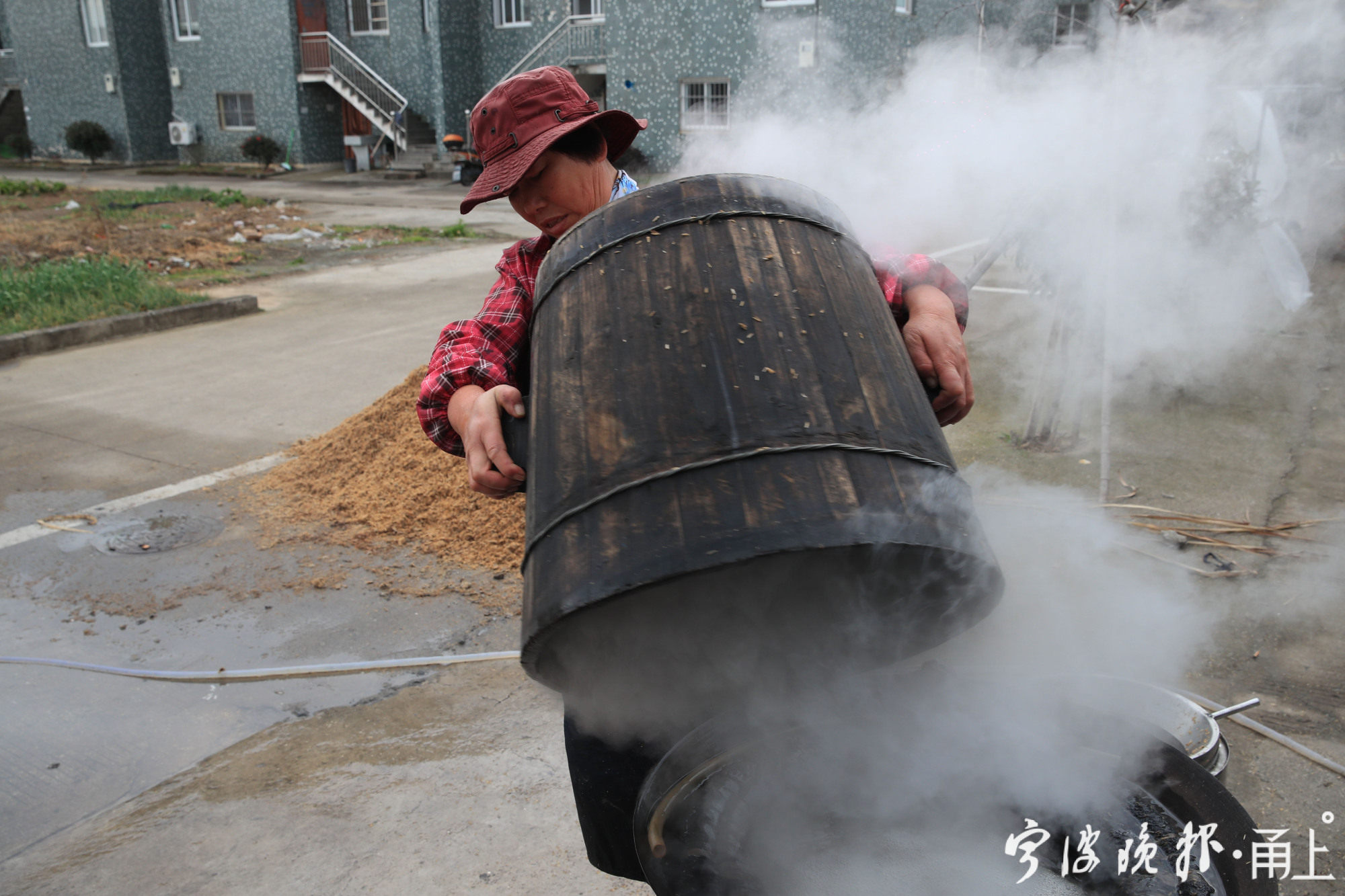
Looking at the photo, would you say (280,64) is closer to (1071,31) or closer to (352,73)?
(352,73)

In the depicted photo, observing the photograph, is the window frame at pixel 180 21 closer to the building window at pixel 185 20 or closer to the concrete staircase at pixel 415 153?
the building window at pixel 185 20

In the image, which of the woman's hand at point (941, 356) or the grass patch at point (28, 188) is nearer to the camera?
the woman's hand at point (941, 356)

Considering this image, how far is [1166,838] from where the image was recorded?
3.90 feet

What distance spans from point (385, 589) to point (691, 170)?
76.7 inches

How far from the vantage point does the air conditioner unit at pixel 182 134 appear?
23.2 metres

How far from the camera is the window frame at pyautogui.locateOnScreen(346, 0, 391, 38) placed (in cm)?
2147

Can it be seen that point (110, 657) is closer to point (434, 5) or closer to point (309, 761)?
point (309, 761)

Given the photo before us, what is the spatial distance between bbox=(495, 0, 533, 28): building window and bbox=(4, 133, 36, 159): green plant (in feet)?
47.9

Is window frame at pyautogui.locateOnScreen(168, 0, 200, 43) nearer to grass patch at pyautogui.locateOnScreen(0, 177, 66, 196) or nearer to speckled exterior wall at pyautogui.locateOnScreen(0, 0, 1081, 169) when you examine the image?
speckled exterior wall at pyautogui.locateOnScreen(0, 0, 1081, 169)

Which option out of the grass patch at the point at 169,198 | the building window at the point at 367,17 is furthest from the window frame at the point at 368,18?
the grass patch at the point at 169,198

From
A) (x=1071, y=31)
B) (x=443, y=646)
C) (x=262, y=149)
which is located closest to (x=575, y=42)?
(x=262, y=149)

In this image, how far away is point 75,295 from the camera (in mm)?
7516

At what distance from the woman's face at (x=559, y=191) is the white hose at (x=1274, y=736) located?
2.00 m

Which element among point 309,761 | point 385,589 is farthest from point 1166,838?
point 385,589
